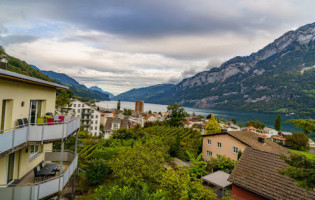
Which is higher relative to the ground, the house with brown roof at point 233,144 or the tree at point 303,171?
the tree at point 303,171

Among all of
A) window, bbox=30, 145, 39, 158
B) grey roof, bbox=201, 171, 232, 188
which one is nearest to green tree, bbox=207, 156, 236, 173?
grey roof, bbox=201, 171, 232, 188

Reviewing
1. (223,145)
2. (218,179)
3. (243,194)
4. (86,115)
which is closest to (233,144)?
(223,145)

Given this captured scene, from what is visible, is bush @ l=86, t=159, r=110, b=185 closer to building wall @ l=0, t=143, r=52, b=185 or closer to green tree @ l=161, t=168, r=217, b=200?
building wall @ l=0, t=143, r=52, b=185

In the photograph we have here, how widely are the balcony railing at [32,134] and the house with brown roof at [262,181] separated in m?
12.5

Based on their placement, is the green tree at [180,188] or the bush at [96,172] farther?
the bush at [96,172]

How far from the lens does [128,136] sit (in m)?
33.9

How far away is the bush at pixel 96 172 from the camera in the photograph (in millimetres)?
16984

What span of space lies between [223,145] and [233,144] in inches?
78.7

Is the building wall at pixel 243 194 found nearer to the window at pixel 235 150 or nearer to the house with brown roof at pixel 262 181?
the house with brown roof at pixel 262 181

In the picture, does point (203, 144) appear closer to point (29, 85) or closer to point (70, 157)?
point (70, 157)

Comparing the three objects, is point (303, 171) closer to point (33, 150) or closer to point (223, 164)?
point (33, 150)

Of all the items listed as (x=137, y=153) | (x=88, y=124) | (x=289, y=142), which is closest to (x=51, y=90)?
(x=137, y=153)

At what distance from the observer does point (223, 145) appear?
32.0 metres

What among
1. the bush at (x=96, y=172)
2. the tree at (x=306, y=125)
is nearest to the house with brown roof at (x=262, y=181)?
the tree at (x=306, y=125)
